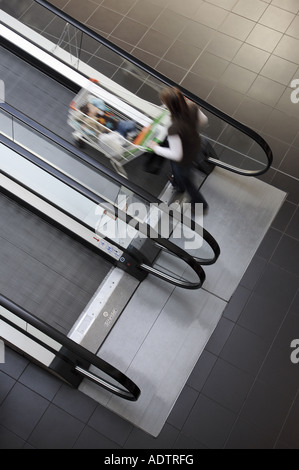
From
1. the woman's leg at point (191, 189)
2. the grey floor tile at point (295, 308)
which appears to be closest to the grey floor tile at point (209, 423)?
the grey floor tile at point (295, 308)

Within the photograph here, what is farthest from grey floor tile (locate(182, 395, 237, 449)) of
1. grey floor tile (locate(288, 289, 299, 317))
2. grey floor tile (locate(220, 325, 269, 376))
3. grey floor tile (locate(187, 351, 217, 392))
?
grey floor tile (locate(288, 289, 299, 317))

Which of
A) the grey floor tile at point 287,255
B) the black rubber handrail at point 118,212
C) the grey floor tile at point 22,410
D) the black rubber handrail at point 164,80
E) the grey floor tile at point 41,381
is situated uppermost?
the black rubber handrail at point 164,80

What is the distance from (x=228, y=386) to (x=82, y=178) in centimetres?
260

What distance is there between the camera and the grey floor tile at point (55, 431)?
6.35 meters

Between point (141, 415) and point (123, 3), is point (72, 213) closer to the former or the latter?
point (141, 415)

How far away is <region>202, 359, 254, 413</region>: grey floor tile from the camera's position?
6645mm

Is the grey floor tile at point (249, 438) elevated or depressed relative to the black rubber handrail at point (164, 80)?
depressed

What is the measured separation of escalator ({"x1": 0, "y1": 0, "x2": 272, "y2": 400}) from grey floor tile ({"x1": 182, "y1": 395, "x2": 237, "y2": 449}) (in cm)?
84

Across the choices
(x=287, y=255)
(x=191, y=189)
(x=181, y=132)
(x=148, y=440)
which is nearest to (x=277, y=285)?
(x=287, y=255)

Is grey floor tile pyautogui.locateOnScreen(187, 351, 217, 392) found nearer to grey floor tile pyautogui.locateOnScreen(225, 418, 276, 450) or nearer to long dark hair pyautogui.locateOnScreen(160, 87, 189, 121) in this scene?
grey floor tile pyautogui.locateOnScreen(225, 418, 276, 450)

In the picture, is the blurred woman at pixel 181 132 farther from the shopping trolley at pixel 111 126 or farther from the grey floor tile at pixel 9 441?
the grey floor tile at pixel 9 441

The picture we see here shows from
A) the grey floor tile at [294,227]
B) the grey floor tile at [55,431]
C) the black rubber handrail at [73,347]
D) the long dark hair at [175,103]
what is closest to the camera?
the black rubber handrail at [73,347]

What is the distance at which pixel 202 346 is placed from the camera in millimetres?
6711

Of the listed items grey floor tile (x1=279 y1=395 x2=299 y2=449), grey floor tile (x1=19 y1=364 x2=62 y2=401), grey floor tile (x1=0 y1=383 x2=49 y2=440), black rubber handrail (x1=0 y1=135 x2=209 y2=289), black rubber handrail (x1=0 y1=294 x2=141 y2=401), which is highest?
black rubber handrail (x1=0 y1=135 x2=209 y2=289)
